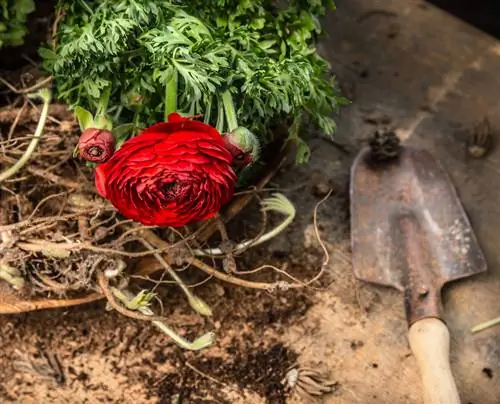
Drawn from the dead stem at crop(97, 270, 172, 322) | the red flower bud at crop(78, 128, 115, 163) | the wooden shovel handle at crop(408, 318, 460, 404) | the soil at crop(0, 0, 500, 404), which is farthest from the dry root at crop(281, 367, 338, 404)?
the red flower bud at crop(78, 128, 115, 163)

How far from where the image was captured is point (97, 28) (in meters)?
1.33

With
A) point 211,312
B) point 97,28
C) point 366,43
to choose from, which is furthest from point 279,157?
point 366,43

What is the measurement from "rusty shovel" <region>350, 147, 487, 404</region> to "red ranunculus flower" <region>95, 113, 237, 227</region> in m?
0.51

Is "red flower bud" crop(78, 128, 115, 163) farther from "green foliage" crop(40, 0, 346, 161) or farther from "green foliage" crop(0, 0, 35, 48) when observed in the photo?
"green foliage" crop(0, 0, 35, 48)

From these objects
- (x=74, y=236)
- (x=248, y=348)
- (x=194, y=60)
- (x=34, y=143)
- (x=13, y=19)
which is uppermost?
(x=194, y=60)

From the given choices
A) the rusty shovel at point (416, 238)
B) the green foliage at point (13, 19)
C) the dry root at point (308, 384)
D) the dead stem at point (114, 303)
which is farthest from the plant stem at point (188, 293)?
the green foliage at point (13, 19)

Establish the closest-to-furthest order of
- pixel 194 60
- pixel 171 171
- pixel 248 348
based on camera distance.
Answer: pixel 171 171
pixel 194 60
pixel 248 348

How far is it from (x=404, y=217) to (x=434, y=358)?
38 centimetres

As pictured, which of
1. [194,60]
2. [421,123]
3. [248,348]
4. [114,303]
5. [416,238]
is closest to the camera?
[194,60]

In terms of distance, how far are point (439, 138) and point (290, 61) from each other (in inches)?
23.3

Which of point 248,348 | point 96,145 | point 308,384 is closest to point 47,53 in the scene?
point 96,145

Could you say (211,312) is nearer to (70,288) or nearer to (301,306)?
(301,306)

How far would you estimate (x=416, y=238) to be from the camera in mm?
1641

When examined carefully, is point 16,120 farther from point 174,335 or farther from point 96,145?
point 174,335
